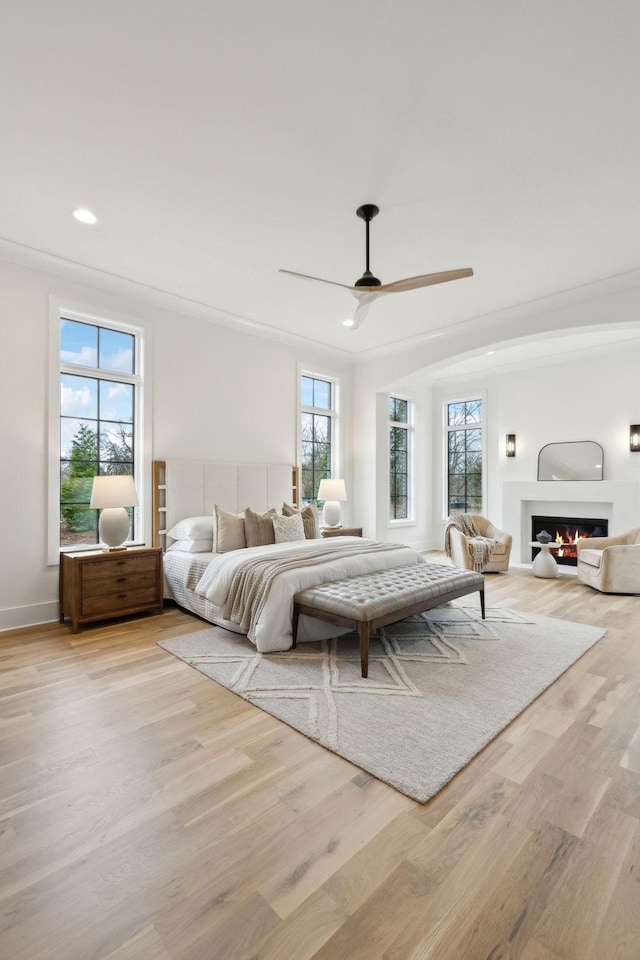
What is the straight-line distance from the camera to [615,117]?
235cm

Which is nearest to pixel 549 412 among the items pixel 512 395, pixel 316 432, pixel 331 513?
pixel 512 395

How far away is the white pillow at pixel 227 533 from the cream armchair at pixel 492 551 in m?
2.84

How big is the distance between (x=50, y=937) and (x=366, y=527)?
18.7 ft

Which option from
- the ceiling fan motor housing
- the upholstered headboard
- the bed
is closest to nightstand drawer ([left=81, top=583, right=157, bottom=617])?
the bed

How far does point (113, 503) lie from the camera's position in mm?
3891

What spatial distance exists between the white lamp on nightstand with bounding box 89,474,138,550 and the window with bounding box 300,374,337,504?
2646 mm

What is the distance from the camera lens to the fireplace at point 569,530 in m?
6.25

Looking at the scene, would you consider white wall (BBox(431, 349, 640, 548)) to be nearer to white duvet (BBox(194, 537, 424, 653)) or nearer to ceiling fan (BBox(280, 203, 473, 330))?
white duvet (BBox(194, 537, 424, 653))

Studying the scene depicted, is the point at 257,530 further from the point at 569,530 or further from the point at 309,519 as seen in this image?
the point at 569,530

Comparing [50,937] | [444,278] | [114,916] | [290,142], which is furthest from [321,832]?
[290,142]

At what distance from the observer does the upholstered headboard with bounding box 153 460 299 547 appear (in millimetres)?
4707

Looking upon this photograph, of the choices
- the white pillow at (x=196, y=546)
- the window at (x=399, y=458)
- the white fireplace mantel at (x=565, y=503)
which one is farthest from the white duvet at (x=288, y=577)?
the window at (x=399, y=458)

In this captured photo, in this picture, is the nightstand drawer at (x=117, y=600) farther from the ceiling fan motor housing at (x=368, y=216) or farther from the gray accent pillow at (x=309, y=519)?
the ceiling fan motor housing at (x=368, y=216)

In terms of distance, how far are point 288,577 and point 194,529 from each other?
147 cm
